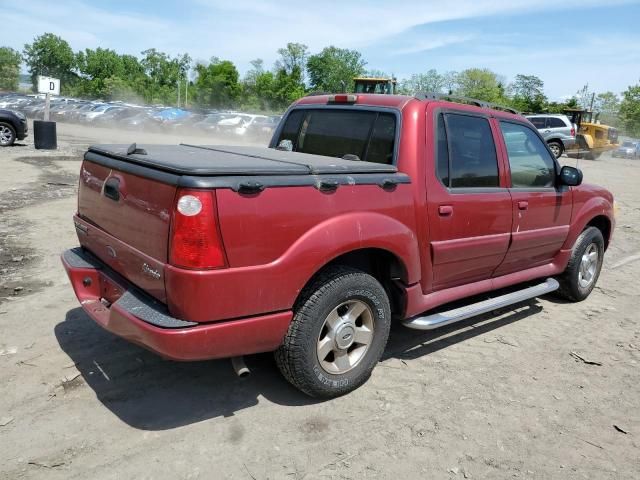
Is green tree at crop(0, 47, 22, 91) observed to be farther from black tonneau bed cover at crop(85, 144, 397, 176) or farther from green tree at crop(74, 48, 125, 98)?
black tonneau bed cover at crop(85, 144, 397, 176)

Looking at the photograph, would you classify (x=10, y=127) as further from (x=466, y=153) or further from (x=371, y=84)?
(x=371, y=84)

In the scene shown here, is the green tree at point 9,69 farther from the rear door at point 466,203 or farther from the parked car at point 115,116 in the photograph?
the rear door at point 466,203

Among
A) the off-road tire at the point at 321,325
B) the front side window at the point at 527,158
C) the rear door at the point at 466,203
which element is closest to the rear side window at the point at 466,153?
the rear door at the point at 466,203

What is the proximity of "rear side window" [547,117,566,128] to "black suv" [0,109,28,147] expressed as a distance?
2130cm

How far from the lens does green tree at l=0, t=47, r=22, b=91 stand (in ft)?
328

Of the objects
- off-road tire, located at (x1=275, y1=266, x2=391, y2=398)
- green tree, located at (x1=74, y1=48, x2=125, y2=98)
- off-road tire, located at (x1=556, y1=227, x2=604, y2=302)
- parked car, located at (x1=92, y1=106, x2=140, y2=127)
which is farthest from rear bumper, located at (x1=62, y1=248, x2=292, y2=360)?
green tree, located at (x1=74, y1=48, x2=125, y2=98)

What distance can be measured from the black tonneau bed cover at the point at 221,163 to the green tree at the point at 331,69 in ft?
257

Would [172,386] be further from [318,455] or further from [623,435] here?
[623,435]

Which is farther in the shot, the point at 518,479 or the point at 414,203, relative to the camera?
the point at 414,203

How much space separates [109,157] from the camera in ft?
11.4

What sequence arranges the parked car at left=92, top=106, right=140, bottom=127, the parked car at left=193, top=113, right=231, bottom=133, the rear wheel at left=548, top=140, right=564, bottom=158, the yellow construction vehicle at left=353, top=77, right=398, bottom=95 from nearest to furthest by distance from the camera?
the rear wheel at left=548, top=140, right=564, bottom=158, the parked car at left=193, top=113, right=231, bottom=133, the yellow construction vehicle at left=353, top=77, right=398, bottom=95, the parked car at left=92, top=106, right=140, bottom=127

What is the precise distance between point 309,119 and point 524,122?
6.11 ft

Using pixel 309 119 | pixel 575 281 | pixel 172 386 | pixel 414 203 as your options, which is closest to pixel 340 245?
pixel 414 203

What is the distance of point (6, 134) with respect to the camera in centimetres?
1673
